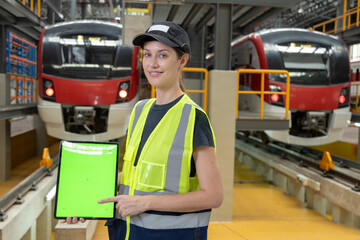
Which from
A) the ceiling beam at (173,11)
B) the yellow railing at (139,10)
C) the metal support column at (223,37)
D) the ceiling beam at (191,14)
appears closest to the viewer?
the metal support column at (223,37)

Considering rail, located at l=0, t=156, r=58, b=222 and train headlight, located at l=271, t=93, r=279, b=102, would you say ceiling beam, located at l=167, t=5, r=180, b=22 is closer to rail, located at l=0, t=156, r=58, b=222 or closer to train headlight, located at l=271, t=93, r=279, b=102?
train headlight, located at l=271, t=93, r=279, b=102

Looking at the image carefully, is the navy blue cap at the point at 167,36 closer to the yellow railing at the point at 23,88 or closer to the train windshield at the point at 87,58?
the train windshield at the point at 87,58

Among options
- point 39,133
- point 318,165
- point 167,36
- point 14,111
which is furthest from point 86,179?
point 39,133

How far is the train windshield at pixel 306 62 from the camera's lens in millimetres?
7969

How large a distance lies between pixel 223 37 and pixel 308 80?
2830 mm

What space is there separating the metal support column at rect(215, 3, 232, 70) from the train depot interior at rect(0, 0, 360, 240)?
2cm

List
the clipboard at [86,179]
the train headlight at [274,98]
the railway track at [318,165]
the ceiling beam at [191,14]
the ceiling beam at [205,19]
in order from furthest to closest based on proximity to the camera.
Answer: the ceiling beam at [205,19], the ceiling beam at [191,14], the train headlight at [274,98], the railway track at [318,165], the clipboard at [86,179]

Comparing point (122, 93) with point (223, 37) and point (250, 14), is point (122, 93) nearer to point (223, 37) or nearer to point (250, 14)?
point (223, 37)

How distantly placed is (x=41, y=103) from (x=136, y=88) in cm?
185

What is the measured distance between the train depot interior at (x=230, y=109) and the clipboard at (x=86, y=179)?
2843mm

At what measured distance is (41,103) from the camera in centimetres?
707

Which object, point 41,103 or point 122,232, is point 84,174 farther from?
point 41,103

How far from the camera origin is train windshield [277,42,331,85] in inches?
314

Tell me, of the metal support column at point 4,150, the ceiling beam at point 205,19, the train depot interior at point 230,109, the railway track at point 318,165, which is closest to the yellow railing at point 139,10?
the train depot interior at point 230,109
